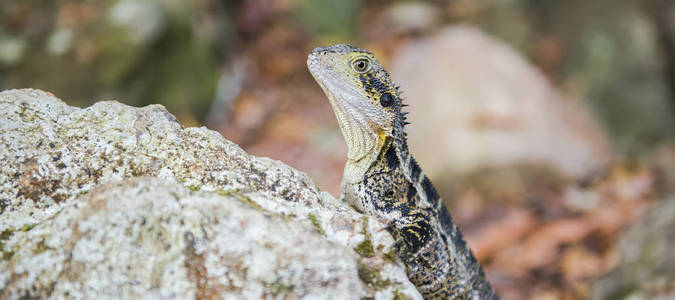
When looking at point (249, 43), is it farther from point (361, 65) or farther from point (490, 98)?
point (361, 65)

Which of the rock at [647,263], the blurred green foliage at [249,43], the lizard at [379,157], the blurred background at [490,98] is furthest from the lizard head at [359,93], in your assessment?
the blurred green foliage at [249,43]

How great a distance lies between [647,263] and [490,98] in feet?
13.9

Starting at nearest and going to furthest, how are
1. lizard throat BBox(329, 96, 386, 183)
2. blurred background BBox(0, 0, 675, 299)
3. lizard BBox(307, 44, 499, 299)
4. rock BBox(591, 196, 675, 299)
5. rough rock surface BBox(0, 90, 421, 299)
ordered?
rough rock surface BBox(0, 90, 421, 299)
lizard BBox(307, 44, 499, 299)
lizard throat BBox(329, 96, 386, 183)
rock BBox(591, 196, 675, 299)
blurred background BBox(0, 0, 675, 299)

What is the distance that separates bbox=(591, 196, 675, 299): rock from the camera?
223 inches

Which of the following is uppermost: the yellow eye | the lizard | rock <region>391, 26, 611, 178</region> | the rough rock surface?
rock <region>391, 26, 611, 178</region>

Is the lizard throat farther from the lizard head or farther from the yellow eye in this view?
the yellow eye

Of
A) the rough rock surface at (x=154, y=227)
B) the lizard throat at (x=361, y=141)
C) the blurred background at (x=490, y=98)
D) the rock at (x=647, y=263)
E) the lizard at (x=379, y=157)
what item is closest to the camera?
the rough rock surface at (x=154, y=227)

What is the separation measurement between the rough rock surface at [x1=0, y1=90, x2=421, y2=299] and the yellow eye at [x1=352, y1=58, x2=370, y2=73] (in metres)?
1.22

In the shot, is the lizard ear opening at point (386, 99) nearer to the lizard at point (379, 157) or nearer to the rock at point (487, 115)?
the lizard at point (379, 157)

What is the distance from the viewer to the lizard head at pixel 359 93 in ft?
13.4

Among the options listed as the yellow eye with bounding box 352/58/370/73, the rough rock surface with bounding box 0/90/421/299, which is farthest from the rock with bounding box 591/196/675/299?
the rough rock surface with bounding box 0/90/421/299

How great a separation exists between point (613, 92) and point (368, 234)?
9.43 meters

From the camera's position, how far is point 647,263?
5.97 m

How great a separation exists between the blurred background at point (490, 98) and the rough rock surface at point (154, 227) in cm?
477
